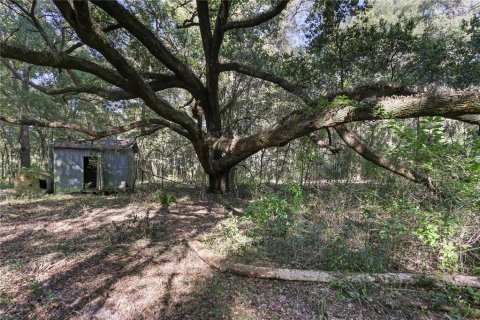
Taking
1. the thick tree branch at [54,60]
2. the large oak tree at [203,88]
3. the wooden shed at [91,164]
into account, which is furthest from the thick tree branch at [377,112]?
the wooden shed at [91,164]

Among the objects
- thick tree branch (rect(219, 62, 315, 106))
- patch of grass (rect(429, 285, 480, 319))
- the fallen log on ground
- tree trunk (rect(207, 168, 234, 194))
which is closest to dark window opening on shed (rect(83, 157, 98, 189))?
tree trunk (rect(207, 168, 234, 194))

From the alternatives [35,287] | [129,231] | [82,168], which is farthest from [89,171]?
[35,287]

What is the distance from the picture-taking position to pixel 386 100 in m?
3.31

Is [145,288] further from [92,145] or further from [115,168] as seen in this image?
[92,145]

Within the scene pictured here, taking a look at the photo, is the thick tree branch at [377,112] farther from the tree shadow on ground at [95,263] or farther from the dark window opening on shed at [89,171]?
the dark window opening on shed at [89,171]

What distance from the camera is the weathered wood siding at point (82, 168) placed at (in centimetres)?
1016

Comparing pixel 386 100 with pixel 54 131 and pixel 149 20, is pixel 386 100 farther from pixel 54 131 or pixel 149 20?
pixel 54 131

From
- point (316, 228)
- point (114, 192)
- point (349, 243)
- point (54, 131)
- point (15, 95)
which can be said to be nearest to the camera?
point (349, 243)

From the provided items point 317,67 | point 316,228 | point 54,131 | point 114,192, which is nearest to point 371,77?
point 317,67

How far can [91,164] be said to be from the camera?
10.3 m

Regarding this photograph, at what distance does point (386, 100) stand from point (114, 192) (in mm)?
10080

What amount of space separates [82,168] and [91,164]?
1.51ft

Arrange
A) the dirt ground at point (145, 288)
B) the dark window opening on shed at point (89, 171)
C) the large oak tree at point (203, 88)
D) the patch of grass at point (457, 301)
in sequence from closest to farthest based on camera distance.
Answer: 1. the patch of grass at point (457, 301)
2. the dirt ground at point (145, 288)
3. the large oak tree at point (203, 88)
4. the dark window opening on shed at point (89, 171)

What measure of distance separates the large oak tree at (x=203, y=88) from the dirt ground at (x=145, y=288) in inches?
86.5
